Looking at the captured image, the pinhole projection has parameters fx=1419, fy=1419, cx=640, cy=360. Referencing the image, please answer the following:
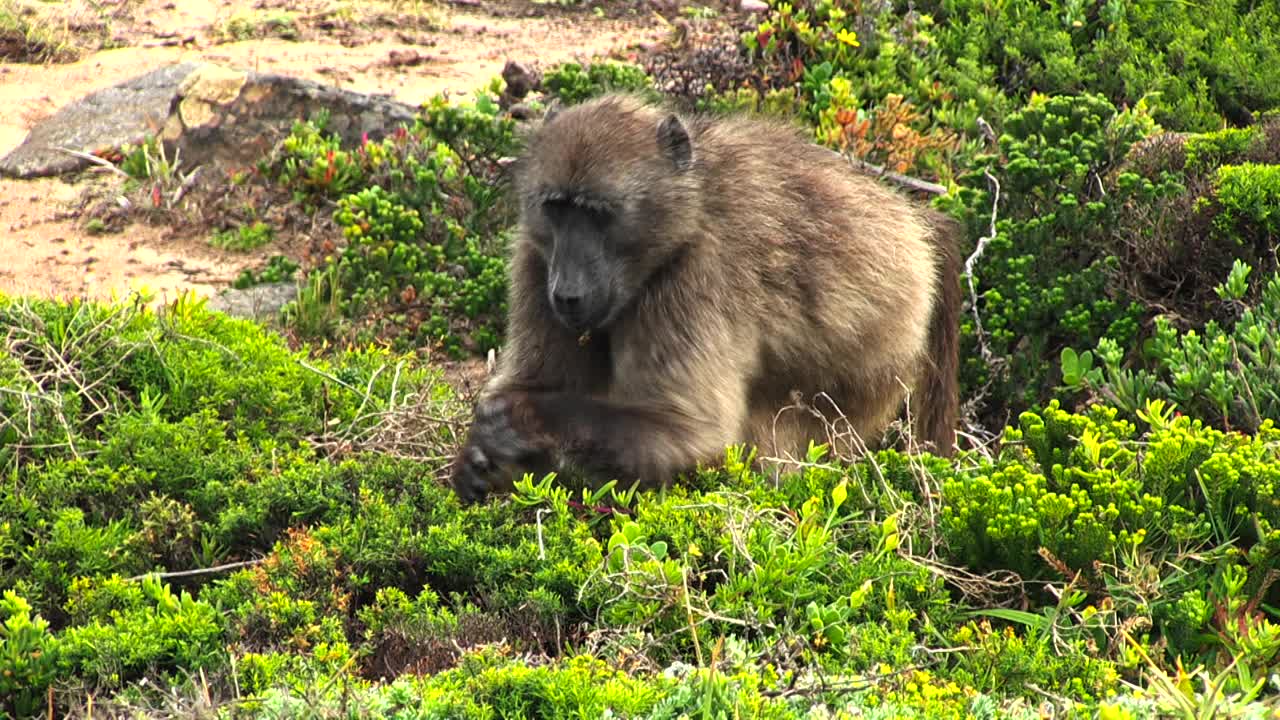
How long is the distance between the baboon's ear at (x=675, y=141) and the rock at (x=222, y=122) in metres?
4.20

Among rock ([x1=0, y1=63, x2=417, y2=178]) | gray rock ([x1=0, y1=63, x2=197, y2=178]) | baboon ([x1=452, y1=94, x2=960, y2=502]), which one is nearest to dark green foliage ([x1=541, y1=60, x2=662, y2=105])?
rock ([x1=0, y1=63, x2=417, y2=178])

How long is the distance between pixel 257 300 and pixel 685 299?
3.43 meters

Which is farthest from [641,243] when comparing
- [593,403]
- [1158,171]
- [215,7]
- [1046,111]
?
[215,7]

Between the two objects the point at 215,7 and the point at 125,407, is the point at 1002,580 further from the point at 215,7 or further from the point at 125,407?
the point at 215,7

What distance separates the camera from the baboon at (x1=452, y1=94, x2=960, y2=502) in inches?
169

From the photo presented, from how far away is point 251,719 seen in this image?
3006 millimetres

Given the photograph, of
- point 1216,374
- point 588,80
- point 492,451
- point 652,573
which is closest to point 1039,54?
point 588,80

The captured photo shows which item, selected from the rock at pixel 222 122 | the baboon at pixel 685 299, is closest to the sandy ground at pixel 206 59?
the rock at pixel 222 122

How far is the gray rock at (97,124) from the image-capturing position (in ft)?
30.2

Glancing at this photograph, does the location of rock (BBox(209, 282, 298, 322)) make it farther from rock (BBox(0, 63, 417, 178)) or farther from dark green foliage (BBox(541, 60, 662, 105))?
dark green foliage (BBox(541, 60, 662, 105))

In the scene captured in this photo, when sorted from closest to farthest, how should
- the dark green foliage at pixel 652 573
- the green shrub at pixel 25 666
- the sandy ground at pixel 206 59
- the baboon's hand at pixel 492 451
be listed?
the dark green foliage at pixel 652 573, the green shrub at pixel 25 666, the baboon's hand at pixel 492 451, the sandy ground at pixel 206 59

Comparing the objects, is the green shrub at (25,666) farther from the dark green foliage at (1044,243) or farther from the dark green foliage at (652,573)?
the dark green foliage at (1044,243)

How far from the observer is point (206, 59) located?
35.6 ft

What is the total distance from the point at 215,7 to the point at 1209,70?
26.9 feet
